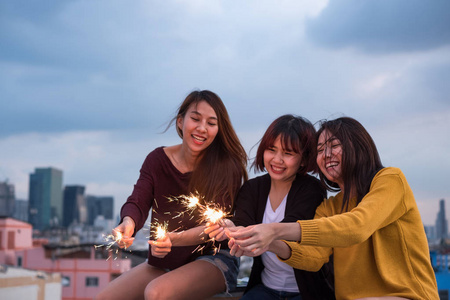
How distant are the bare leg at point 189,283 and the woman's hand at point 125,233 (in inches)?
9.3

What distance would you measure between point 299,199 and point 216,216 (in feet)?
1.57

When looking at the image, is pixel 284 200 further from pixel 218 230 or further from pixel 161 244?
pixel 161 244

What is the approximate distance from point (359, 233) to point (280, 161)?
652mm

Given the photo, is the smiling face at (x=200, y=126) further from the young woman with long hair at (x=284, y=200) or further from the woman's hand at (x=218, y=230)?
the woman's hand at (x=218, y=230)

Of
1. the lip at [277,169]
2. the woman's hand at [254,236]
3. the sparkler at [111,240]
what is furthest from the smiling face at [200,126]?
the woman's hand at [254,236]

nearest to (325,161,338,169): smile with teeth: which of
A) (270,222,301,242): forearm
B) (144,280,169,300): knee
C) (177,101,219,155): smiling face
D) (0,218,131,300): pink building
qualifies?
(270,222,301,242): forearm

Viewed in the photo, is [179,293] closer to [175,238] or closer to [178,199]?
[175,238]

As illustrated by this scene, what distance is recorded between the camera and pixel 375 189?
6.07 feet

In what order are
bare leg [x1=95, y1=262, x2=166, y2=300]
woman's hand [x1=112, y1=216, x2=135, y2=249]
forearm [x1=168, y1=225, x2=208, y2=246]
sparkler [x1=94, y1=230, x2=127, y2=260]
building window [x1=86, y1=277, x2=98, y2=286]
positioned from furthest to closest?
building window [x1=86, y1=277, x2=98, y2=286], bare leg [x1=95, y1=262, x2=166, y2=300], forearm [x1=168, y1=225, x2=208, y2=246], woman's hand [x1=112, y1=216, x2=135, y2=249], sparkler [x1=94, y1=230, x2=127, y2=260]

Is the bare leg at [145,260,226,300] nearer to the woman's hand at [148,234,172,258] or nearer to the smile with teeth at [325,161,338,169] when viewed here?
the woman's hand at [148,234,172,258]

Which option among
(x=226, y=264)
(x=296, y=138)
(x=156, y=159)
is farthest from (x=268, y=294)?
(x=156, y=159)

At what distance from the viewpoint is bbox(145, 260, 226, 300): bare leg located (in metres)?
2.18

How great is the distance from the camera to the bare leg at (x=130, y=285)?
2.46 m

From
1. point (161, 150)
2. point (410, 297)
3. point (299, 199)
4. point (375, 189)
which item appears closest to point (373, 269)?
point (410, 297)
